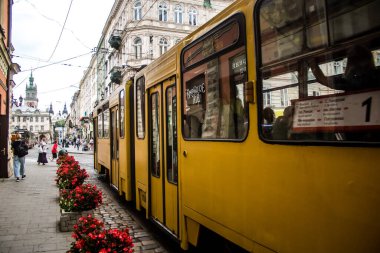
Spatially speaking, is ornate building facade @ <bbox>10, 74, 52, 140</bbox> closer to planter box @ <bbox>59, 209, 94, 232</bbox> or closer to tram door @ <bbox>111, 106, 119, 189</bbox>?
tram door @ <bbox>111, 106, 119, 189</bbox>

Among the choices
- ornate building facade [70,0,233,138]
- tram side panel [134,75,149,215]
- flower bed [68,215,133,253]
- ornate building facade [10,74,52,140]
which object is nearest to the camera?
flower bed [68,215,133,253]

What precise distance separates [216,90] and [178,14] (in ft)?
120

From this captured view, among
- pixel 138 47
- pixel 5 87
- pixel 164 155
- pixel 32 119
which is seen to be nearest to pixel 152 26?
pixel 138 47

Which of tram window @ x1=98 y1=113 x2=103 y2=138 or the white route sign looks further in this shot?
tram window @ x1=98 y1=113 x2=103 y2=138

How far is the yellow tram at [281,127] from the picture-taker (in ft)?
6.60

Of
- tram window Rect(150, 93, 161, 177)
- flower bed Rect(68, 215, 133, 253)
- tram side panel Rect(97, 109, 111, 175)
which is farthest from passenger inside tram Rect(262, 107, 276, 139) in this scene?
tram side panel Rect(97, 109, 111, 175)

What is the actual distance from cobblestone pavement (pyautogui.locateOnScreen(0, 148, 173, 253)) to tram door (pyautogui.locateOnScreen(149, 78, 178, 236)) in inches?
27.4

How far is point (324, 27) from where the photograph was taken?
2277 millimetres

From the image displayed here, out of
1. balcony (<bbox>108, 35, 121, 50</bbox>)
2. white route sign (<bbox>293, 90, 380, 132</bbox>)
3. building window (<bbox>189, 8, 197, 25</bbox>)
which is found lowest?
white route sign (<bbox>293, 90, 380, 132</bbox>)

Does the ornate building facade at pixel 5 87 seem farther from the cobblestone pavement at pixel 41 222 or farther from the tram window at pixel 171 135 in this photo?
the tram window at pixel 171 135

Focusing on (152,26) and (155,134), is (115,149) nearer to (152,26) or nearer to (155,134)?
(155,134)

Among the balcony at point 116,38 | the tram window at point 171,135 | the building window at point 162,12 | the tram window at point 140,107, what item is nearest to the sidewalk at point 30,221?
the tram window at point 171,135

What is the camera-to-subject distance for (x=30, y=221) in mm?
7035

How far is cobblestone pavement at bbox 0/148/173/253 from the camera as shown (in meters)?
5.47
